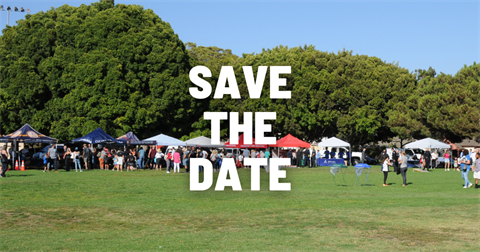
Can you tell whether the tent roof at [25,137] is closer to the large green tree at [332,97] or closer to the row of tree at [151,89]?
the row of tree at [151,89]

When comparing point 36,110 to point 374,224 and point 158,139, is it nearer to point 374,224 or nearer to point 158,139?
point 158,139

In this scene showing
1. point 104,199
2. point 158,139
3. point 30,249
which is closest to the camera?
point 30,249

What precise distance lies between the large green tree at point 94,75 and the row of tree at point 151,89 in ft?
0.29

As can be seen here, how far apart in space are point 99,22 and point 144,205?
36.1 meters

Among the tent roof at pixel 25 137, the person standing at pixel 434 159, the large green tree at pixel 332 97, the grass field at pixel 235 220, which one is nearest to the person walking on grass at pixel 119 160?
the tent roof at pixel 25 137

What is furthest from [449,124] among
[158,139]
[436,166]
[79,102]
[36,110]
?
[36,110]

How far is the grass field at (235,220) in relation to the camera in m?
10.6

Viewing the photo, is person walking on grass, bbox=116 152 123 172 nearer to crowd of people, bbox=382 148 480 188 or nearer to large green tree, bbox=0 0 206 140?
large green tree, bbox=0 0 206 140

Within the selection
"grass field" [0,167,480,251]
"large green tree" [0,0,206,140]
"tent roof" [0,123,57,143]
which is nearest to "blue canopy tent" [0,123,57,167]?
"tent roof" [0,123,57,143]

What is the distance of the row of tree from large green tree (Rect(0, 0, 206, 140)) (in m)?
0.09

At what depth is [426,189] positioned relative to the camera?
2309 centimetres

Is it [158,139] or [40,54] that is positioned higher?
[40,54]

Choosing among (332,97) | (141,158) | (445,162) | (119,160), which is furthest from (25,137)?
(445,162)

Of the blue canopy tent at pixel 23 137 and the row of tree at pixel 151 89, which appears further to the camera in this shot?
the row of tree at pixel 151 89
